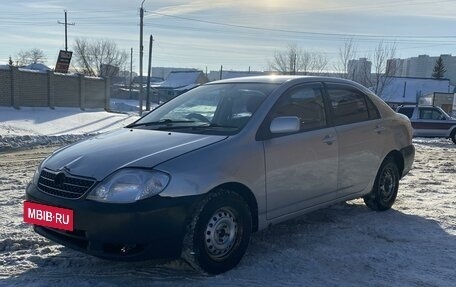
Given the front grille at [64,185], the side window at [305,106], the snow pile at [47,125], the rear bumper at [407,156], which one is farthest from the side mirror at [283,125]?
the snow pile at [47,125]

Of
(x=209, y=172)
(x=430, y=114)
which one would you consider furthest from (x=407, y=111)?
(x=209, y=172)

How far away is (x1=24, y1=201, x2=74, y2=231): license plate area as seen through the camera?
3850mm

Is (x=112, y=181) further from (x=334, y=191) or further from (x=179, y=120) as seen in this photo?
(x=334, y=191)

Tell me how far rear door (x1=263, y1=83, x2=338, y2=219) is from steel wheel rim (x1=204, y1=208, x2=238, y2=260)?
490 mm

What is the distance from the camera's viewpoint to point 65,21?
67500 mm

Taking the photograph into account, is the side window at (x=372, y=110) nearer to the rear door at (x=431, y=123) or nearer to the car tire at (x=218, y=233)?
the car tire at (x=218, y=233)

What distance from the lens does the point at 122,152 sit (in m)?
4.12

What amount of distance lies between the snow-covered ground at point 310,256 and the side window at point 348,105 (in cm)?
123

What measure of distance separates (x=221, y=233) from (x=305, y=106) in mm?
1762

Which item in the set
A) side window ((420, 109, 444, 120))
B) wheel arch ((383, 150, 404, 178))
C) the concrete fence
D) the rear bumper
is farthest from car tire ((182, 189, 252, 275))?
the concrete fence

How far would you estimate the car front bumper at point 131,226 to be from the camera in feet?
12.1

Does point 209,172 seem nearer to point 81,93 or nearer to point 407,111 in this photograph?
point 407,111

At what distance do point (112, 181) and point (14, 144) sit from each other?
15.1m

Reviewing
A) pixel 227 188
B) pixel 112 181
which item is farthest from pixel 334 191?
pixel 112 181
